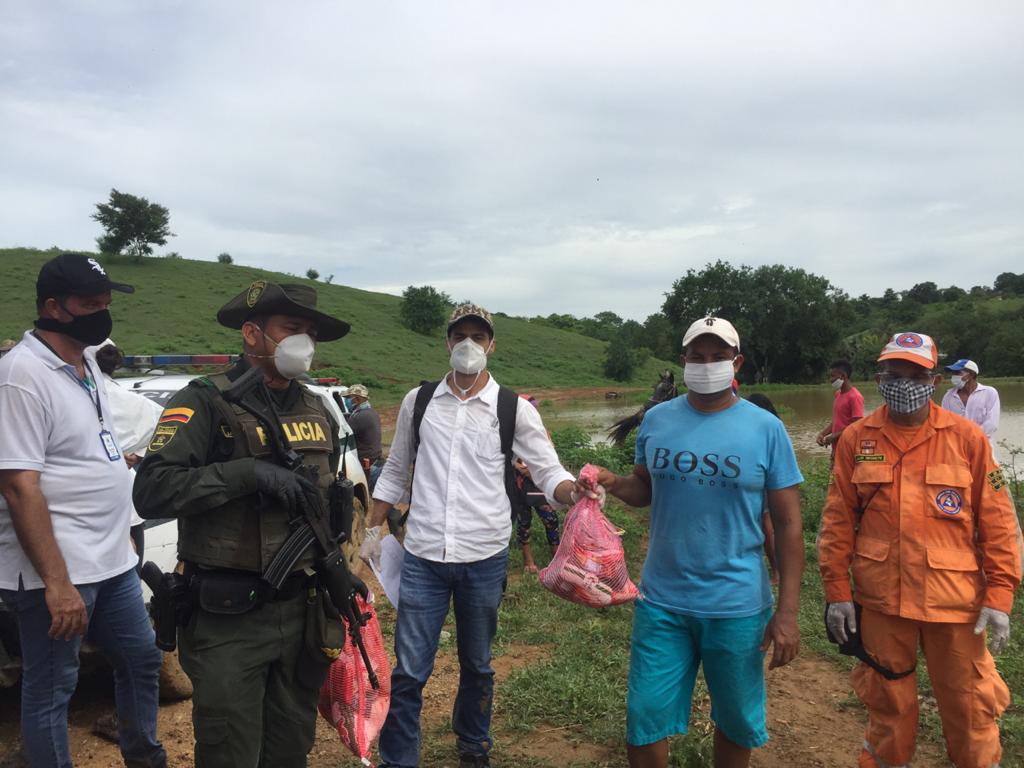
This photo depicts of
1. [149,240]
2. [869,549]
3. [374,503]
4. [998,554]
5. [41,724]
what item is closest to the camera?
[41,724]

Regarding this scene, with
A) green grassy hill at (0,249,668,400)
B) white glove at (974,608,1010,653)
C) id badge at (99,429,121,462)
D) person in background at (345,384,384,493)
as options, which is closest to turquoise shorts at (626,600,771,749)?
white glove at (974,608,1010,653)

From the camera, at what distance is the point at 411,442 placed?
3.57 metres

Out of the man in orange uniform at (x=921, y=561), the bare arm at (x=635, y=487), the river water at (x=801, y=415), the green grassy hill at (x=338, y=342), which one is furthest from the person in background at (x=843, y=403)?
the green grassy hill at (x=338, y=342)

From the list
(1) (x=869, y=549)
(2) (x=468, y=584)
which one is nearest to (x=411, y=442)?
(2) (x=468, y=584)

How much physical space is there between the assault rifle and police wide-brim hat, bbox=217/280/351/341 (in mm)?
223

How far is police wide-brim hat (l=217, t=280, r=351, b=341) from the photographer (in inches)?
104

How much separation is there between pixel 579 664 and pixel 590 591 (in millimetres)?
1719

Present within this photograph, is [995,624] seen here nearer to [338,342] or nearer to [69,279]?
[69,279]

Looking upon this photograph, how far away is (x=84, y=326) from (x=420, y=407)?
1436mm

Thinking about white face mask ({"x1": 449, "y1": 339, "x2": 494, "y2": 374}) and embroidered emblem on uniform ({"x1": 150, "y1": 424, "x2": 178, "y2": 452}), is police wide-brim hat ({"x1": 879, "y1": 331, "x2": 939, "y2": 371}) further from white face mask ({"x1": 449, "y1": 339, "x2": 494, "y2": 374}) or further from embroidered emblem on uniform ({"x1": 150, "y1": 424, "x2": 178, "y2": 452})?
embroidered emblem on uniform ({"x1": 150, "y1": 424, "x2": 178, "y2": 452})

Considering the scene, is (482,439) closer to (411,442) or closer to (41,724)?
(411,442)

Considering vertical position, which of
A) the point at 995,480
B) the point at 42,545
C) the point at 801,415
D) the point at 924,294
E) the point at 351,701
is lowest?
the point at 801,415

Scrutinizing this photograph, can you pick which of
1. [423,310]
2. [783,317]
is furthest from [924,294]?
[423,310]

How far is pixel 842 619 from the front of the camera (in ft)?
10.3
